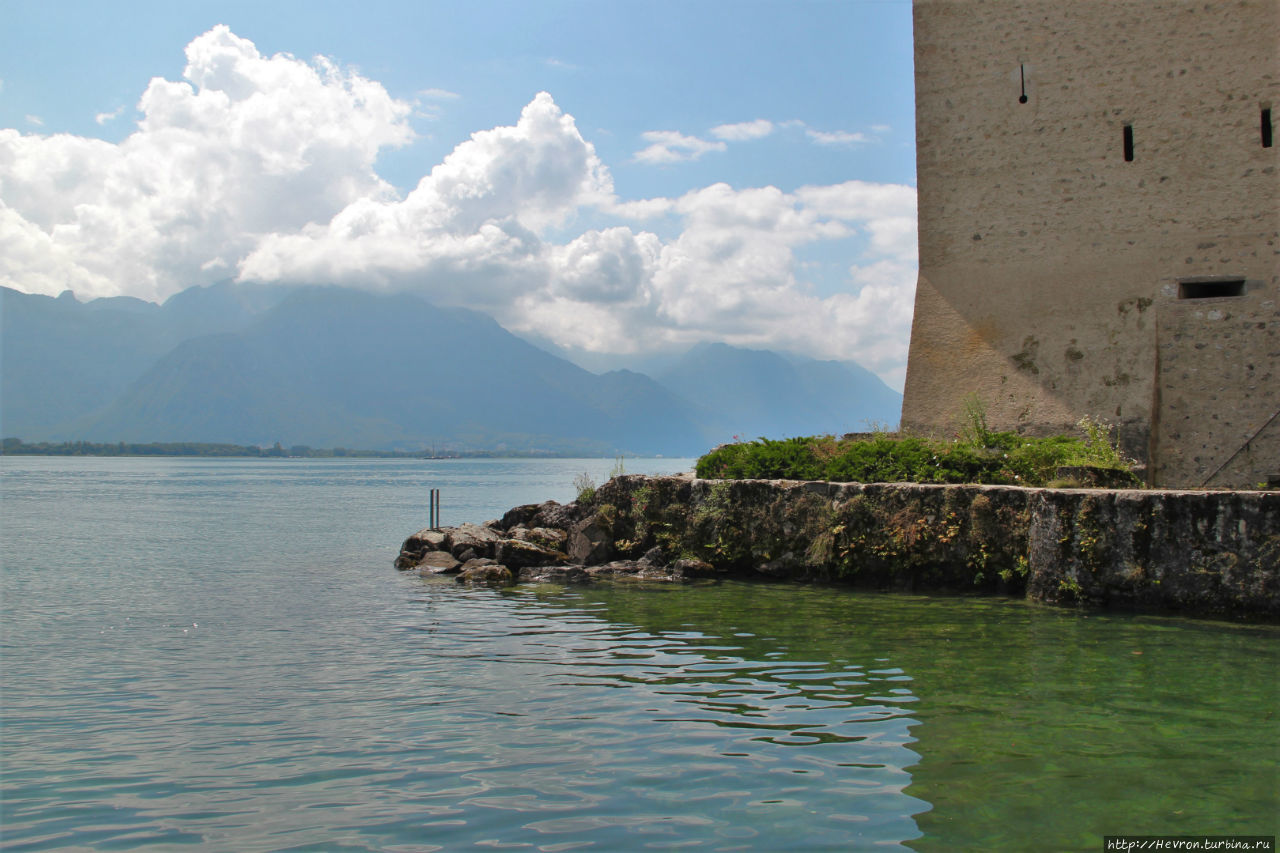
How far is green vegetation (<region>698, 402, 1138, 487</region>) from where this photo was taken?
45.9 ft

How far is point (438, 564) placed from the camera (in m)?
18.6

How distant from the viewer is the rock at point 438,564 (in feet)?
60.0

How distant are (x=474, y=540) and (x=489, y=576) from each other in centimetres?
A: 243

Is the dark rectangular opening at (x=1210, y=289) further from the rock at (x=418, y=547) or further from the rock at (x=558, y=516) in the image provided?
the rock at (x=418, y=547)

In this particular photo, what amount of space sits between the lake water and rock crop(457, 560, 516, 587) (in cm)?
293

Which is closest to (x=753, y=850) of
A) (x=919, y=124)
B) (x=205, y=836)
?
(x=205, y=836)

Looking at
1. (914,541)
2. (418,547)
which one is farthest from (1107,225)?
(418,547)

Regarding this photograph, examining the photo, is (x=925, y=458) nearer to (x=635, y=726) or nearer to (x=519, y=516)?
(x=635, y=726)

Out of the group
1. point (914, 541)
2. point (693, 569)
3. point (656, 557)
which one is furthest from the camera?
point (656, 557)

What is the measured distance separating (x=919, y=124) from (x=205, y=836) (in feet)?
59.7

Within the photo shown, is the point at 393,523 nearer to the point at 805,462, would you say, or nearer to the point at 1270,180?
the point at 805,462

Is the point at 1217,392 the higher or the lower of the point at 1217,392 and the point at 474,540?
the higher

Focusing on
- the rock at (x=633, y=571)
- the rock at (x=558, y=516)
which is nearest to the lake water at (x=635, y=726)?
the rock at (x=633, y=571)

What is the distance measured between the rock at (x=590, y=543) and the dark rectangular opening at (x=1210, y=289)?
458 inches
